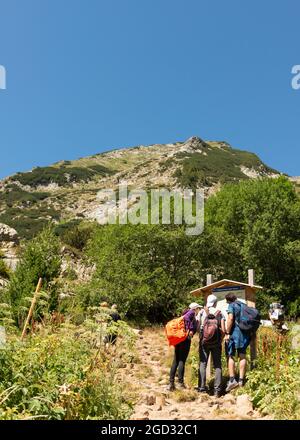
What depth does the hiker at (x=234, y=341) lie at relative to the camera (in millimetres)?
8000

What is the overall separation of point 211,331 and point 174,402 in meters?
1.50

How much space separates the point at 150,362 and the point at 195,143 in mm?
82452

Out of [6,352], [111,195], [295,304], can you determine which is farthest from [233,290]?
[111,195]

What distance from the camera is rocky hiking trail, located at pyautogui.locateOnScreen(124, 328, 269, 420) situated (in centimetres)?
645

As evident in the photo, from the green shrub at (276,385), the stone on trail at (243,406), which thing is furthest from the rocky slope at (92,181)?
the stone on trail at (243,406)

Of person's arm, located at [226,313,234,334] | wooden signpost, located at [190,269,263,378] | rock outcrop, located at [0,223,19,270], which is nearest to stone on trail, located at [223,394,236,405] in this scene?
person's arm, located at [226,313,234,334]

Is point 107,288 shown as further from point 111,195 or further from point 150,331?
point 111,195

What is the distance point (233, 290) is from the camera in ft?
33.5

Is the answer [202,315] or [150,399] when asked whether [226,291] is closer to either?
[202,315]

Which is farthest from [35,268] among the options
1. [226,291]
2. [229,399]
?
[229,399]

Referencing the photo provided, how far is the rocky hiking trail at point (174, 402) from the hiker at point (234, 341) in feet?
1.06

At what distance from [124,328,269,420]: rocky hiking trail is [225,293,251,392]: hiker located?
0.32 metres

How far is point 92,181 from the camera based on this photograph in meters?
91.9
